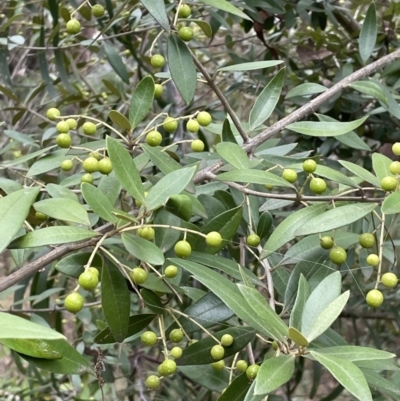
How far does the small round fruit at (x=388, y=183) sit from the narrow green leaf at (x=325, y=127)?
0.19m

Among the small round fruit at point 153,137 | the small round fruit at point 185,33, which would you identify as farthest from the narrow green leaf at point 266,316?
the small round fruit at point 185,33

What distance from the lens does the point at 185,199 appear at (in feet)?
2.06

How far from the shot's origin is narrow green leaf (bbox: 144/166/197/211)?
0.58m

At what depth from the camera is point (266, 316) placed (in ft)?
1.67

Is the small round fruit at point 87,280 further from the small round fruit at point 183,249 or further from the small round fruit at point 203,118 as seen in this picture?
the small round fruit at point 203,118

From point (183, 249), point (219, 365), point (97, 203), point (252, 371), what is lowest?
point (219, 365)

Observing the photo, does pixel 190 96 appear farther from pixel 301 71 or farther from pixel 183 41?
pixel 301 71

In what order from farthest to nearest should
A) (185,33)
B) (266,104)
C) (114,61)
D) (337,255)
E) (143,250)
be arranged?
(114,61) → (266,104) → (185,33) → (337,255) → (143,250)

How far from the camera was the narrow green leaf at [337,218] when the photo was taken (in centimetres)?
60

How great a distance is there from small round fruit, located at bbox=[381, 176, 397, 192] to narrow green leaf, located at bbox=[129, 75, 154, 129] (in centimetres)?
33

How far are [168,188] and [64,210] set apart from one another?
0.12 m

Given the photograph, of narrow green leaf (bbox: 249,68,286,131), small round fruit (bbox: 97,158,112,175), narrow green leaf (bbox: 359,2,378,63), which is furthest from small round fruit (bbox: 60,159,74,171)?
narrow green leaf (bbox: 359,2,378,63)

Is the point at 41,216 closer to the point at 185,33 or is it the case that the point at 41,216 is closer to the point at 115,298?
the point at 115,298

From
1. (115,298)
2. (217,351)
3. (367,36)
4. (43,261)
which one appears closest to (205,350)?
(217,351)
